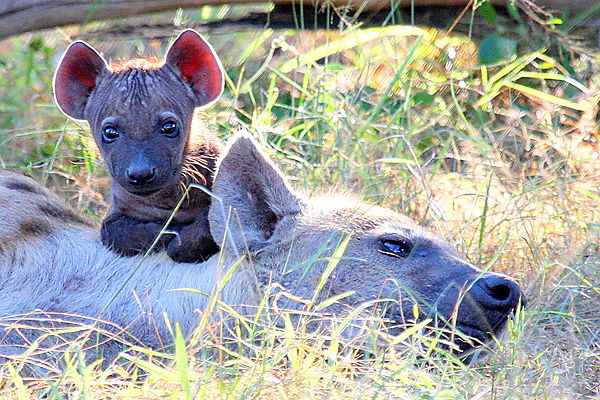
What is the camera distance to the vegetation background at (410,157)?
236 centimetres

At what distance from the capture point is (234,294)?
2.65 metres

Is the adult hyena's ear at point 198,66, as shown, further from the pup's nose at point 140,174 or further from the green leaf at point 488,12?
the green leaf at point 488,12

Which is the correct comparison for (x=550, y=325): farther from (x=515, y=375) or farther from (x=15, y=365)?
(x=15, y=365)

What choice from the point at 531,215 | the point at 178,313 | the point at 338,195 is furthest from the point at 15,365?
the point at 531,215

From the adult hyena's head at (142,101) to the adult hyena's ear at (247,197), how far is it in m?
0.20

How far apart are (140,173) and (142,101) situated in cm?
29

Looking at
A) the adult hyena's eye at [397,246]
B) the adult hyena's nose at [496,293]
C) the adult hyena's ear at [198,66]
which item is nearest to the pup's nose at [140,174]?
the adult hyena's ear at [198,66]

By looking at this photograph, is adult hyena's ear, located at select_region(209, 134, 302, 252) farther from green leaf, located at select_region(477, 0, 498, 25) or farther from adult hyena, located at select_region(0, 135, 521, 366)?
green leaf, located at select_region(477, 0, 498, 25)

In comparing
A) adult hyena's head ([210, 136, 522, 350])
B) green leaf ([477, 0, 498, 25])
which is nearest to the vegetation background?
green leaf ([477, 0, 498, 25])

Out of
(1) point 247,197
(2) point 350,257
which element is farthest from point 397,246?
(1) point 247,197

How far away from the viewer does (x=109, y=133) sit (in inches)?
115

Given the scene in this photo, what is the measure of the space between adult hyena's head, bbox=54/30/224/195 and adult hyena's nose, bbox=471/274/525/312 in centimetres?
94

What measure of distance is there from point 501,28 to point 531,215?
1304mm

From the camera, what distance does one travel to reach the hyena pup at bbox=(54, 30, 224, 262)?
286 cm
